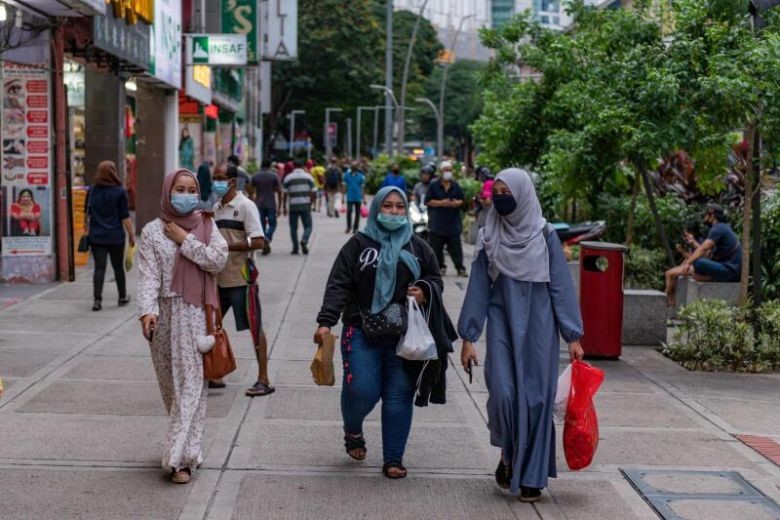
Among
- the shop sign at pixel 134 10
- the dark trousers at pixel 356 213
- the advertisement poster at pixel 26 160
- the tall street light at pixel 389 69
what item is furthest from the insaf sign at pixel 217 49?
the tall street light at pixel 389 69

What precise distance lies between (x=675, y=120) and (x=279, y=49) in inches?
941

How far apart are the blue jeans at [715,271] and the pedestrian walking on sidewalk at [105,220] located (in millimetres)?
6192

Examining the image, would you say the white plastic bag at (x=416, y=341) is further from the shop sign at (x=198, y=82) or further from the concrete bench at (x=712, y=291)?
the shop sign at (x=198, y=82)

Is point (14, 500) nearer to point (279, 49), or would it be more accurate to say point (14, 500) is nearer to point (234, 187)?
point (234, 187)

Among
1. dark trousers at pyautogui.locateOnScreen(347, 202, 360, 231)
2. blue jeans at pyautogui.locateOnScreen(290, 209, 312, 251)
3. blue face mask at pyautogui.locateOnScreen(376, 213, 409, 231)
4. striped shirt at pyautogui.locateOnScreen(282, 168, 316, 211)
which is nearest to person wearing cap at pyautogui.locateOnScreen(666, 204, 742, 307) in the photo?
blue face mask at pyautogui.locateOnScreen(376, 213, 409, 231)

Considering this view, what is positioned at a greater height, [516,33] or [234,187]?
[516,33]

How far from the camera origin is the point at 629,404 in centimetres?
888

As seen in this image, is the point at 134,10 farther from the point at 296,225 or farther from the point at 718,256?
the point at 718,256

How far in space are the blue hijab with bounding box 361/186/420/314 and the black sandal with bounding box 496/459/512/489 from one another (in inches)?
40.3

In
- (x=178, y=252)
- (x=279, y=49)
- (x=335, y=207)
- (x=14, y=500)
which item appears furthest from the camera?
(x=335, y=207)

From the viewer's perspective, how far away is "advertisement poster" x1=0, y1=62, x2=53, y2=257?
50.7 feet

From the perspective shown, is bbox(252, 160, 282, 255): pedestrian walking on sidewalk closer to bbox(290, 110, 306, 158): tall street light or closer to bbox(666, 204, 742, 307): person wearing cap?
bbox(666, 204, 742, 307): person wearing cap

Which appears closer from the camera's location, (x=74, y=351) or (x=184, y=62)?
(x=74, y=351)

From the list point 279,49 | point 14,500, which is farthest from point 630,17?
point 279,49
